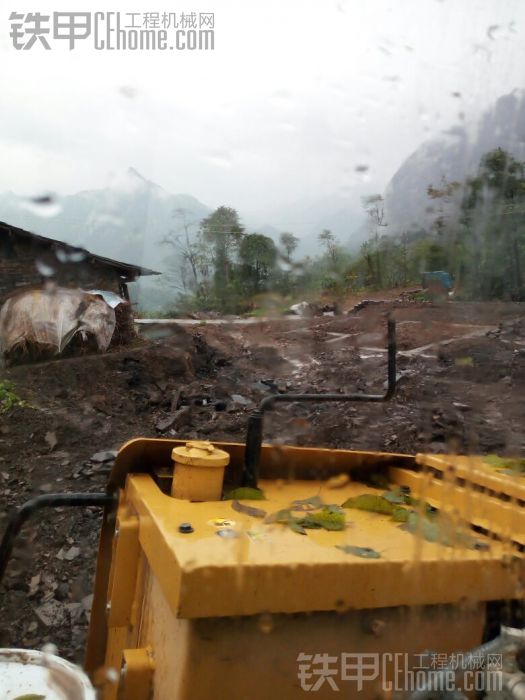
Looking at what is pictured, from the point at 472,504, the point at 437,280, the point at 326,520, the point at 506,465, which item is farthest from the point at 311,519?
the point at 437,280

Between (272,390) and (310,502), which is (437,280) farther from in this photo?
(272,390)

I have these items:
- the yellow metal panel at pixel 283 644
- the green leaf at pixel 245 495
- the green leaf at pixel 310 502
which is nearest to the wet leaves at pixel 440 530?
the yellow metal panel at pixel 283 644

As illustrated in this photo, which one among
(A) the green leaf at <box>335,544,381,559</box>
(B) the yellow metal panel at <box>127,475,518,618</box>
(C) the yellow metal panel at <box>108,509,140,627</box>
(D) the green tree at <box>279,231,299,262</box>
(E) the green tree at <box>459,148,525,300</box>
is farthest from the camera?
(E) the green tree at <box>459,148,525,300</box>

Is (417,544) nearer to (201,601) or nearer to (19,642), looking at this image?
(201,601)

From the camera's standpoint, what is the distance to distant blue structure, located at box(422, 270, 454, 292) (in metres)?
2.87

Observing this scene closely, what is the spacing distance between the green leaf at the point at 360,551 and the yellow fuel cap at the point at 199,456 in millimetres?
415

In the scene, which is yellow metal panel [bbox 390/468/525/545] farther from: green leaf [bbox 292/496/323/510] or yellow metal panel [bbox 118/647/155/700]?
yellow metal panel [bbox 118/647/155/700]

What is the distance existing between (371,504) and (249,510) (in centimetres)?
31

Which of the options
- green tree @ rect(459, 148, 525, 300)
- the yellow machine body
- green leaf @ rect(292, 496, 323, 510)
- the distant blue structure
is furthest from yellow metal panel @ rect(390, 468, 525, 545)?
green tree @ rect(459, 148, 525, 300)

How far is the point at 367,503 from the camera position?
4.66ft

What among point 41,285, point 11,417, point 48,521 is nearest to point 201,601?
point 48,521

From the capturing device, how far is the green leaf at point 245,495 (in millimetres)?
1454

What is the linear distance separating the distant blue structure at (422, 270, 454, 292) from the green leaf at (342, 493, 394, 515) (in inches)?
65.2

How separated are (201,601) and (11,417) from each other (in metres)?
4.80
